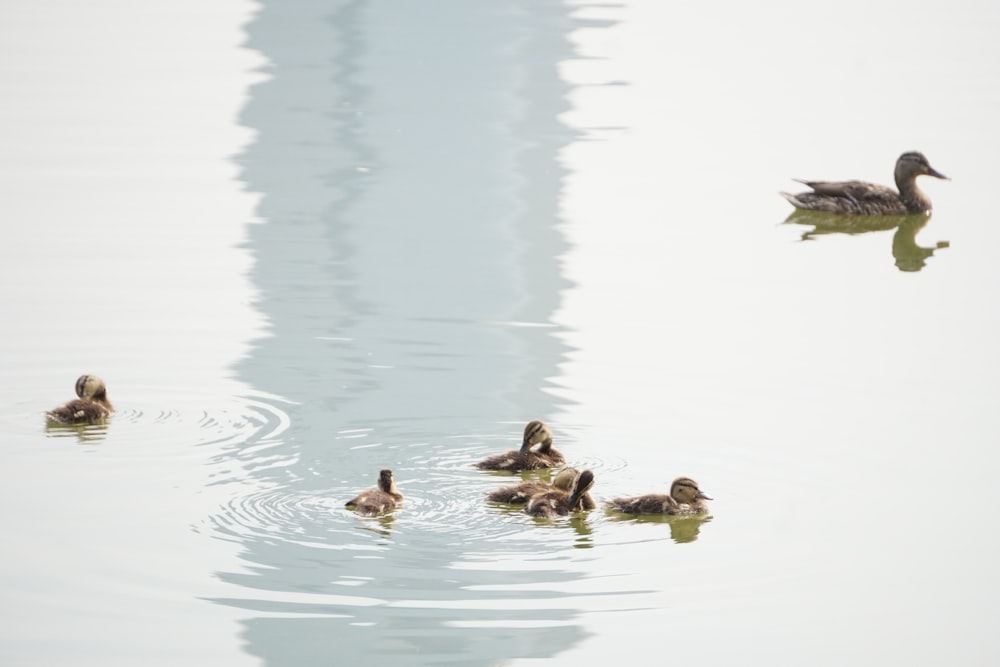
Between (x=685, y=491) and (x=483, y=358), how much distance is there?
8.11ft

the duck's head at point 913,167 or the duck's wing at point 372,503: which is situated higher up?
the duck's head at point 913,167

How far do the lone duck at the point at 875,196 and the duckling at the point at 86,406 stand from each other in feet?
23.2

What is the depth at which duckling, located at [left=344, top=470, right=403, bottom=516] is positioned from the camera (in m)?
7.38

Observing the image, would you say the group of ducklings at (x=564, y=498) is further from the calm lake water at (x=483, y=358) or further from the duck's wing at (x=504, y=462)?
the duck's wing at (x=504, y=462)

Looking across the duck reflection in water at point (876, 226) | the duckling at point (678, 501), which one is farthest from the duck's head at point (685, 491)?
the duck reflection in water at point (876, 226)

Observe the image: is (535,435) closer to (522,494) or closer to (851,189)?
(522,494)

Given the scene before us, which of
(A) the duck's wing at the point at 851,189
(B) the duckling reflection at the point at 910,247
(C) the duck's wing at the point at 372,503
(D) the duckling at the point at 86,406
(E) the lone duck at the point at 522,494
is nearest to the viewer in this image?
(C) the duck's wing at the point at 372,503

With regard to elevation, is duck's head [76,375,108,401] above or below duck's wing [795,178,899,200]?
below

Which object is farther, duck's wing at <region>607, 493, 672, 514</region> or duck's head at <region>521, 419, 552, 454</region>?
duck's head at <region>521, 419, 552, 454</region>

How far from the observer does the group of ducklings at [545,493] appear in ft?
24.7

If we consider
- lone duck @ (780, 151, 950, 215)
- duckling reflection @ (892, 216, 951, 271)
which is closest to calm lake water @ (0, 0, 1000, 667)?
duckling reflection @ (892, 216, 951, 271)

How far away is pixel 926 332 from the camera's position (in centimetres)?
1103

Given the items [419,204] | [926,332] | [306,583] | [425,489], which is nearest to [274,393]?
[425,489]

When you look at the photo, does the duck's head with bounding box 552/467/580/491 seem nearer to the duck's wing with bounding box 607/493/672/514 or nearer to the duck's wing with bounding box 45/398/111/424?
the duck's wing with bounding box 607/493/672/514
